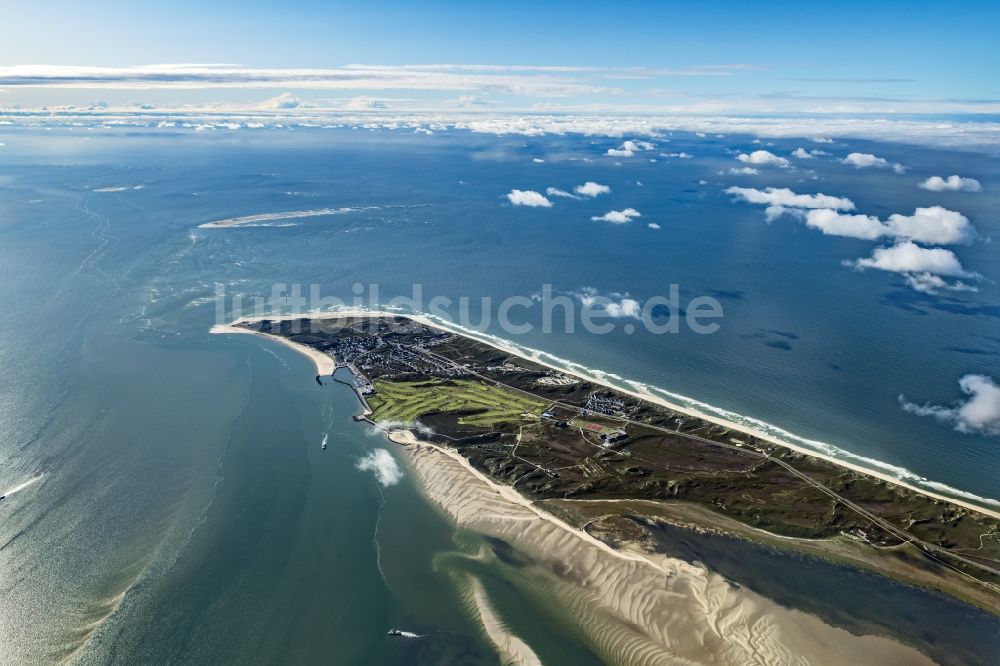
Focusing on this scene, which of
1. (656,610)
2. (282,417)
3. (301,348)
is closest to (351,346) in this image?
(301,348)

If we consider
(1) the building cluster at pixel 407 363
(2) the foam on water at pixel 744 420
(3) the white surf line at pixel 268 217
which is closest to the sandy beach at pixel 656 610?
(2) the foam on water at pixel 744 420

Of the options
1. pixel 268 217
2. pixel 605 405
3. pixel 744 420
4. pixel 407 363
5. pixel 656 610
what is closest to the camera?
pixel 656 610

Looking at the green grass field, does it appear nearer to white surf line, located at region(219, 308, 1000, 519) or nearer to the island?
the island

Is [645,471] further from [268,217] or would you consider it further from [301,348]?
[268,217]

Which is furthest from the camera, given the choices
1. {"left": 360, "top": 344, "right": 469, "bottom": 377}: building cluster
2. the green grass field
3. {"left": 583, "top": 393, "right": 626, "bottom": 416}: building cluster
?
{"left": 360, "top": 344, "right": 469, "bottom": 377}: building cluster

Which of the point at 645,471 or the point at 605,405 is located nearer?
the point at 645,471

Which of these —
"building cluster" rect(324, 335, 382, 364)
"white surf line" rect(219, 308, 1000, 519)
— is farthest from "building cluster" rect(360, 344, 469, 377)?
"white surf line" rect(219, 308, 1000, 519)

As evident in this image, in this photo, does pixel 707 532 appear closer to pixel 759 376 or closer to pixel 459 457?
pixel 459 457
